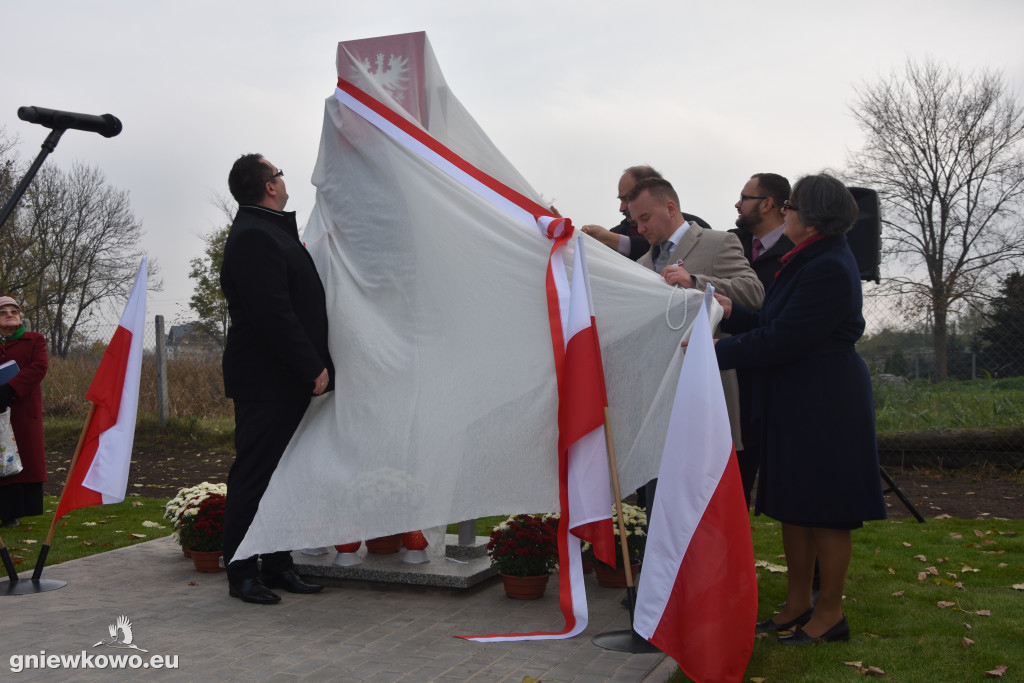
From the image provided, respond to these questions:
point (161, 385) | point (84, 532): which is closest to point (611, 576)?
point (84, 532)

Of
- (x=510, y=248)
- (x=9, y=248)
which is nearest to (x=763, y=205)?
(x=510, y=248)

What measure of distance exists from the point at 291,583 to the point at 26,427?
3453mm

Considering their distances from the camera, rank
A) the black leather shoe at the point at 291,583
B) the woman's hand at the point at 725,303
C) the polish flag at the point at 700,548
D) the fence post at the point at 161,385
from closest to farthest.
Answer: the polish flag at the point at 700,548, the woman's hand at the point at 725,303, the black leather shoe at the point at 291,583, the fence post at the point at 161,385

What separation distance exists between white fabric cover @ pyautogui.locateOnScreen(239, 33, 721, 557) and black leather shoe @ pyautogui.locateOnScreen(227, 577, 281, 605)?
0.85 meters

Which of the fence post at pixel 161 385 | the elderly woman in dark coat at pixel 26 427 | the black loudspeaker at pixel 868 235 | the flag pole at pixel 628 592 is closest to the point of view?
the flag pole at pixel 628 592

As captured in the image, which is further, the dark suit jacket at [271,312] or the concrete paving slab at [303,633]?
the dark suit jacket at [271,312]

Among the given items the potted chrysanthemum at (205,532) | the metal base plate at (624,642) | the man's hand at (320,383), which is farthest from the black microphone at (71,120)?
the metal base plate at (624,642)

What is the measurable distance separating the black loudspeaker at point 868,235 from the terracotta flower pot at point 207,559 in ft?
15.6

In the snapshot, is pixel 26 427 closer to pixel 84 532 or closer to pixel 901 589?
pixel 84 532

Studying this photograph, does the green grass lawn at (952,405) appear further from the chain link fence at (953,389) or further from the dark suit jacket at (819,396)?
the dark suit jacket at (819,396)

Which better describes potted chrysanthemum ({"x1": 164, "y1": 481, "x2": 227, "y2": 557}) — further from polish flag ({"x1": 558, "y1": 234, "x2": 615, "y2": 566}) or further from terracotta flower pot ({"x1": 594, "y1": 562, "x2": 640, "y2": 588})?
polish flag ({"x1": 558, "y1": 234, "x2": 615, "y2": 566})

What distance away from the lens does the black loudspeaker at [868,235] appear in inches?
246

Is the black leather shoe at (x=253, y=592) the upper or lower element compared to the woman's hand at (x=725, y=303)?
lower

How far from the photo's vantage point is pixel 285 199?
483 cm
